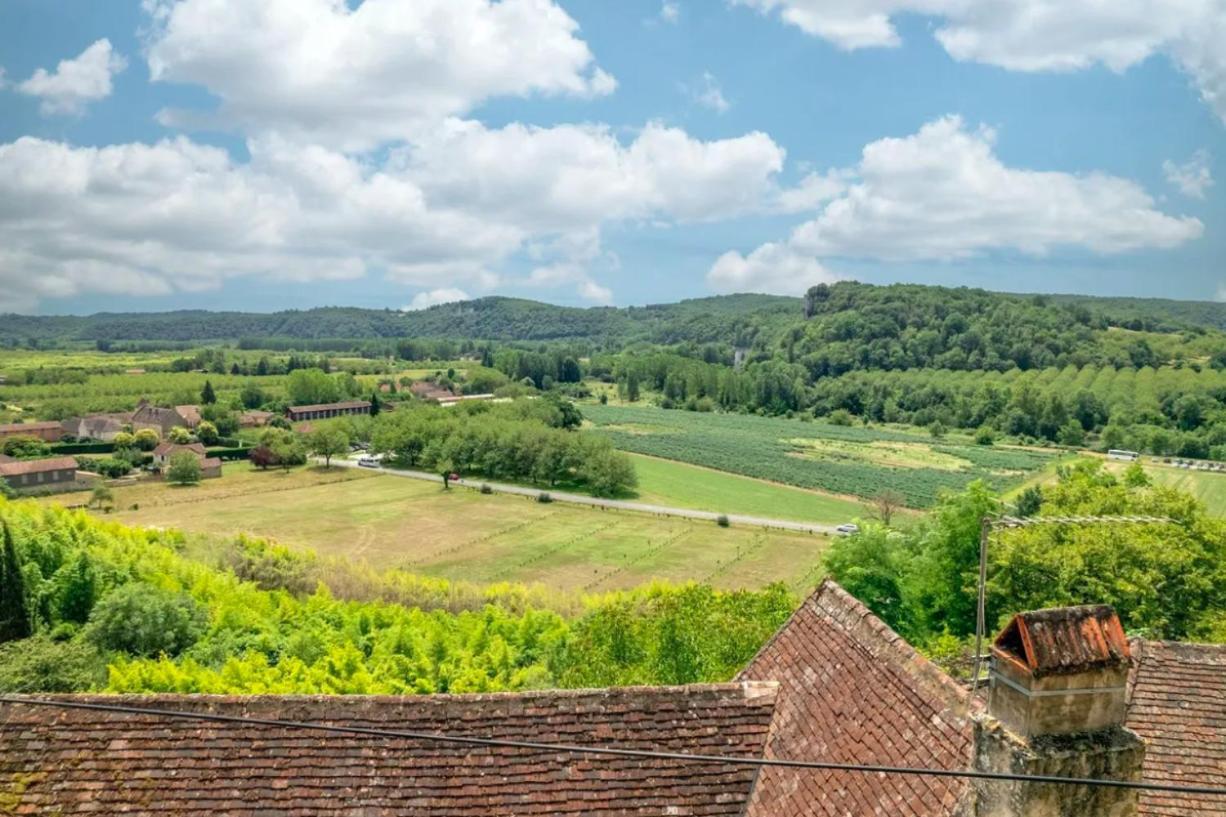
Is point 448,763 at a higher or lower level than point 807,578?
higher

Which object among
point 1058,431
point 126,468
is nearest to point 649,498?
point 126,468

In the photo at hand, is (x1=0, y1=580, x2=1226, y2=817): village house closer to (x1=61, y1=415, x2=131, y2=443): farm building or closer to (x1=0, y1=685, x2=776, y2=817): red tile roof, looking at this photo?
(x1=0, y1=685, x2=776, y2=817): red tile roof

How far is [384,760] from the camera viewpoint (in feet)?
26.8

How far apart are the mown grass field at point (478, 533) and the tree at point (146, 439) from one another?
16.8 metres

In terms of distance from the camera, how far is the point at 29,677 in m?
22.1

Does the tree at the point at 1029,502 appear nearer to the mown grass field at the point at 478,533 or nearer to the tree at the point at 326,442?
the mown grass field at the point at 478,533

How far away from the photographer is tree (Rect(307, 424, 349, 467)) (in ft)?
294

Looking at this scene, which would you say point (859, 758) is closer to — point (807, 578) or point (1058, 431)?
point (807, 578)

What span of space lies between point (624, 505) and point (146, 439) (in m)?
59.1

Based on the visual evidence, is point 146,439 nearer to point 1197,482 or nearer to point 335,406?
point 335,406

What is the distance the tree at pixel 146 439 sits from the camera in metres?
90.6

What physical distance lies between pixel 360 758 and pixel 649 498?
67.2 m

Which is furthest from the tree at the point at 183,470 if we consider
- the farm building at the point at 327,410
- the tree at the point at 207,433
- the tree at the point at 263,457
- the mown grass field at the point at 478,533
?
the farm building at the point at 327,410

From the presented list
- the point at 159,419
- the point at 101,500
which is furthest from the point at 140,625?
the point at 159,419
